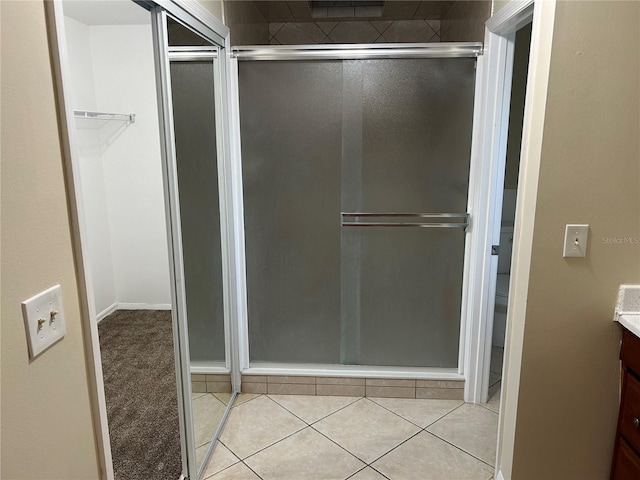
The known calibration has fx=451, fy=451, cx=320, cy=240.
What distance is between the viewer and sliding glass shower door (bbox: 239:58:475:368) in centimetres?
228

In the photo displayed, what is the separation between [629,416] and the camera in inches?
61.1

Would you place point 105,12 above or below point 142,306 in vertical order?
above

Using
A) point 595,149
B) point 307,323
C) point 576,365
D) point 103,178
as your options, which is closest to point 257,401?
point 307,323

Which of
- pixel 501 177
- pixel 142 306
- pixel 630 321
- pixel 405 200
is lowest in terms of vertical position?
pixel 142 306

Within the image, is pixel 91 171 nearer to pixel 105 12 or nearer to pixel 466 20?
pixel 105 12

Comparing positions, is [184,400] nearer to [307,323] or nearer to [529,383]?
[307,323]

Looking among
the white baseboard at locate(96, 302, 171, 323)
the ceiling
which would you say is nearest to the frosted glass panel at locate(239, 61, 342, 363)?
the ceiling

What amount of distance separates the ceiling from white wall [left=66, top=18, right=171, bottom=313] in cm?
6

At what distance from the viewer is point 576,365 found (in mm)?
1623

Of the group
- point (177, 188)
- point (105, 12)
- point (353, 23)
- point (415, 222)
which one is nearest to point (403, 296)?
point (415, 222)

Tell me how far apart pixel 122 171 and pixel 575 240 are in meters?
2.83

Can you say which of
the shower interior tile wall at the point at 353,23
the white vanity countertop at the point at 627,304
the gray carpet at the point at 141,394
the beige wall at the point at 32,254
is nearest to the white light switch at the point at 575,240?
the white vanity countertop at the point at 627,304

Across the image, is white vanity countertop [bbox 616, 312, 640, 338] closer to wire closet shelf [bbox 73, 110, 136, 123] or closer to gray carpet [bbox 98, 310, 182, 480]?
gray carpet [bbox 98, 310, 182, 480]

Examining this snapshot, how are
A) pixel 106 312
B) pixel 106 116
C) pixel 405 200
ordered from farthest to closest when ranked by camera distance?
pixel 106 312
pixel 106 116
pixel 405 200
